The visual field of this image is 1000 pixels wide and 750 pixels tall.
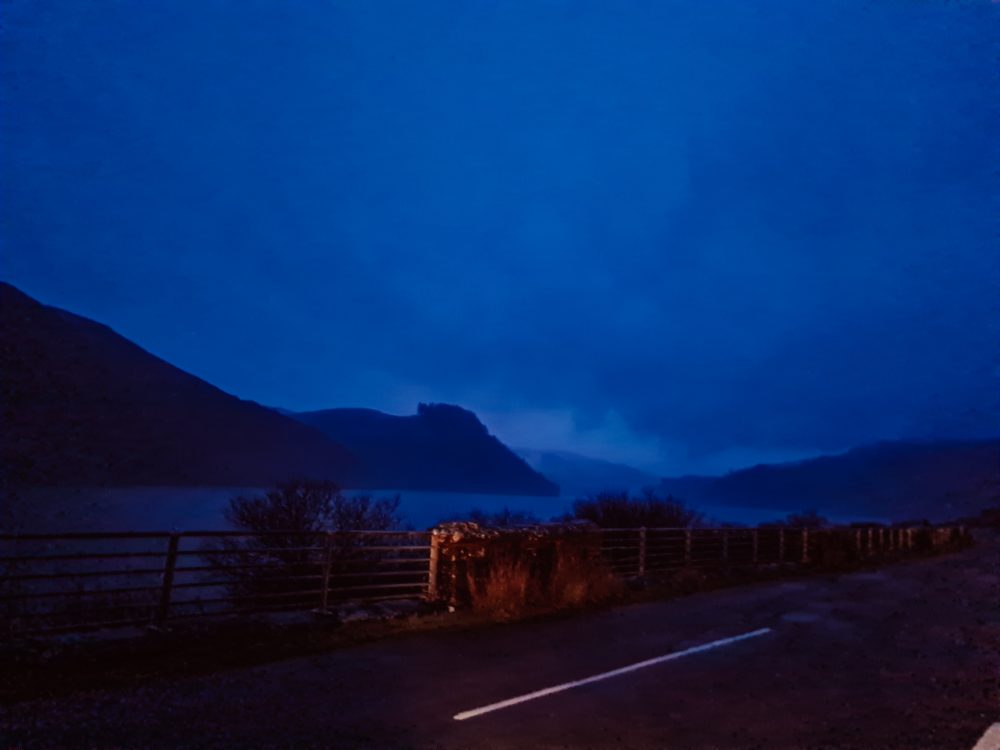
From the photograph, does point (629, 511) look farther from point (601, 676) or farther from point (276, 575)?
point (601, 676)

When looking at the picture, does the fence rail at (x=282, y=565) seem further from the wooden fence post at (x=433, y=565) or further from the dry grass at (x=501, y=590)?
the dry grass at (x=501, y=590)

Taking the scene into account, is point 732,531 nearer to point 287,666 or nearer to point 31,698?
point 287,666

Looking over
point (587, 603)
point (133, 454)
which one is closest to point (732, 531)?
point (587, 603)

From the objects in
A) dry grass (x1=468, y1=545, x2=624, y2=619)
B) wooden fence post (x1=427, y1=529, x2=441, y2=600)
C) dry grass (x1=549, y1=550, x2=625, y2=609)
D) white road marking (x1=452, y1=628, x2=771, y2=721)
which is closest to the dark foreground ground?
white road marking (x1=452, y1=628, x2=771, y2=721)

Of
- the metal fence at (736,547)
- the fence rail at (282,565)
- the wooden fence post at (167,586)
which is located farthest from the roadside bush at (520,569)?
the wooden fence post at (167,586)

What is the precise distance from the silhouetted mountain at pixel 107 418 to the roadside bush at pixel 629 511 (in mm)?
45875

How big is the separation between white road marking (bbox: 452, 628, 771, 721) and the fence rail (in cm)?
332

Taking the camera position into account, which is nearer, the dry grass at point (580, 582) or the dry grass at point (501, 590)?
the dry grass at point (501, 590)

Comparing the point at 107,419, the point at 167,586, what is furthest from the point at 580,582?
the point at 107,419

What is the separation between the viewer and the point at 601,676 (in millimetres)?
8320

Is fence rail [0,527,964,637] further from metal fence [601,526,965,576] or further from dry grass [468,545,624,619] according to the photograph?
dry grass [468,545,624,619]

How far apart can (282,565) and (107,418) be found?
9973 cm

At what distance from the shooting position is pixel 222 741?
222 inches

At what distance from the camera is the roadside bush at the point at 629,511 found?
26.8m
